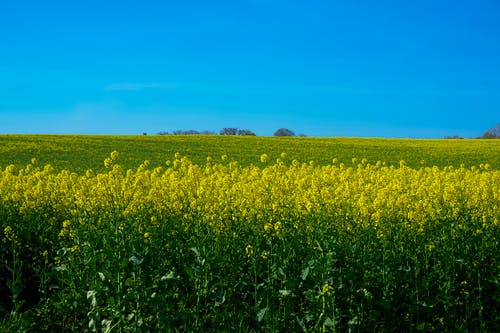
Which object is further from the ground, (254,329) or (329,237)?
(329,237)

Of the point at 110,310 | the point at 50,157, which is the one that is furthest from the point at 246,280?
the point at 50,157

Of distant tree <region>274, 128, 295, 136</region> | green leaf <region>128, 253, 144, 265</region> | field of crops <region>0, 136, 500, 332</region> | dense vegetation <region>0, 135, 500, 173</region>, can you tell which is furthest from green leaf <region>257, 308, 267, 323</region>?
distant tree <region>274, 128, 295, 136</region>

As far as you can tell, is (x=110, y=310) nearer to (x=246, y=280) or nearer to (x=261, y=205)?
(x=246, y=280)

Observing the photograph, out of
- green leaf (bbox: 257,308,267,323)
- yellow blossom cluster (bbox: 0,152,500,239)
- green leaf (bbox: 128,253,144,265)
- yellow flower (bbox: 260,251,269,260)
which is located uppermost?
yellow blossom cluster (bbox: 0,152,500,239)

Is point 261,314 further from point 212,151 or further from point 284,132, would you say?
point 284,132

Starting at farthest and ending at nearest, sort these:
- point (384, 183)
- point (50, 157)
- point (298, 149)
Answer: point (298, 149) → point (50, 157) → point (384, 183)

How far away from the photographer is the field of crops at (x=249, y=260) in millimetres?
5945

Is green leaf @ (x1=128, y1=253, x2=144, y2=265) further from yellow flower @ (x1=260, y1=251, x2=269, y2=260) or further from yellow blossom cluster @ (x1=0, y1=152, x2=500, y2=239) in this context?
yellow flower @ (x1=260, y1=251, x2=269, y2=260)

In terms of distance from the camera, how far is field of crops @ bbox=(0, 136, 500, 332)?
19.5 ft

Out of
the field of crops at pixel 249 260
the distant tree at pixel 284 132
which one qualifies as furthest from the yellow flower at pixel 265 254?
the distant tree at pixel 284 132

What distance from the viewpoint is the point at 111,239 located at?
6.66 metres

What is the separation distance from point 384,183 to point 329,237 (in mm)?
5832

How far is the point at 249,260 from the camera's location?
21.7 feet

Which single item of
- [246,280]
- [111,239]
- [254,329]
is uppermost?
[111,239]
